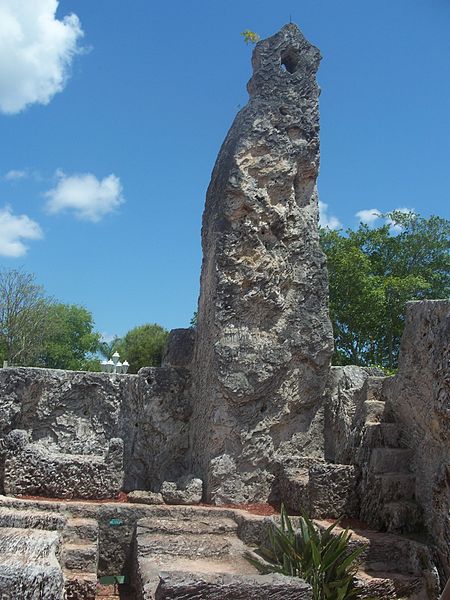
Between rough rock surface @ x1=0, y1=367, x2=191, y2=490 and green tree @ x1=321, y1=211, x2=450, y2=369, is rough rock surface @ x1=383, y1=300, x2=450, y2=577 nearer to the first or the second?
rough rock surface @ x1=0, y1=367, x2=191, y2=490

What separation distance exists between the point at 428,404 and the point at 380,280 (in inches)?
614

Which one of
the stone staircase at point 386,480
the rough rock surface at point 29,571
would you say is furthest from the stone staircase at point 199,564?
the stone staircase at point 386,480

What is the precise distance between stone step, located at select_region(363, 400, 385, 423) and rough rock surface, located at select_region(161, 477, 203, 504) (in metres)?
2.53

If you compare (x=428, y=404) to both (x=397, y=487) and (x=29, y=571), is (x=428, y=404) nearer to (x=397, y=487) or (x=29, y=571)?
(x=397, y=487)

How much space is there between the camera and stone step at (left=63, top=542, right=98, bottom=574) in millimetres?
7461

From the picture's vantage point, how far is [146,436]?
11.1m

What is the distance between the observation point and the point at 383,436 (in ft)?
29.5

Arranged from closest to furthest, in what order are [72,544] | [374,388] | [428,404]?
[72,544] → [428,404] → [374,388]

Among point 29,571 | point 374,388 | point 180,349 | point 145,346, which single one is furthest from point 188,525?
point 145,346

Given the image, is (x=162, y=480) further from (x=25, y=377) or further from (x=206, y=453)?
(x=25, y=377)

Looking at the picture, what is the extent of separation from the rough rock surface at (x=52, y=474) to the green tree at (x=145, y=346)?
73.1 feet

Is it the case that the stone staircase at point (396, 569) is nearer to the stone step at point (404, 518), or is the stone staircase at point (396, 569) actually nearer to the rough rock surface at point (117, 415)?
the stone step at point (404, 518)

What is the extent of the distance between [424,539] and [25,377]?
6.33 metres

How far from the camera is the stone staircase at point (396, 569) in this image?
6.99 metres
